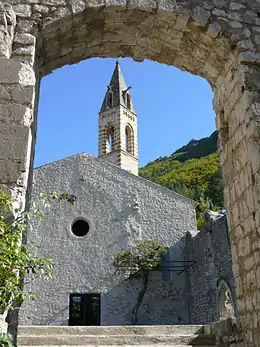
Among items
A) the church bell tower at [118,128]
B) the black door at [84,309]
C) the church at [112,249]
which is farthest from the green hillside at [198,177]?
the black door at [84,309]

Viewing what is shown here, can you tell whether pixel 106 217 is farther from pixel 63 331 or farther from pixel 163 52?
pixel 163 52

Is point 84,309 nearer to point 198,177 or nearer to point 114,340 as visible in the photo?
point 114,340

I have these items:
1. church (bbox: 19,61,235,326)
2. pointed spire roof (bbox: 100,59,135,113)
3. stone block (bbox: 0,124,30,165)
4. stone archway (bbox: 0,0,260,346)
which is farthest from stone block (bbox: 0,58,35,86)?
pointed spire roof (bbox: 100,59,135,113)

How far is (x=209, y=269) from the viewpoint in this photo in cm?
1369

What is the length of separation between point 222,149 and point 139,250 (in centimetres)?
1166

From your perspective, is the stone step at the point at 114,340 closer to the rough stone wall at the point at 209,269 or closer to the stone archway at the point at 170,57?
the stone archway at the point at 170,57

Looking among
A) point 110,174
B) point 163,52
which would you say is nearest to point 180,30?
point 163,52

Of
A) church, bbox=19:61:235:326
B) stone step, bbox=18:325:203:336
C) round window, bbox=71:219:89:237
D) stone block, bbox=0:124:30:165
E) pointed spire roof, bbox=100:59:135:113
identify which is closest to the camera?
stone block, bbox=0:124:30:165

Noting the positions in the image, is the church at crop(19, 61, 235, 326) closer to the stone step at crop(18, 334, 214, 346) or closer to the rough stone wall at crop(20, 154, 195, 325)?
the rough stone wall at crop(20, 154, 195, 325)

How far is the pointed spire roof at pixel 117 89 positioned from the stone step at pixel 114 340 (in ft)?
100.0

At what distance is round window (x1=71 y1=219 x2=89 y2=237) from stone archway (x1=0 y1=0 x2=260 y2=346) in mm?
12399

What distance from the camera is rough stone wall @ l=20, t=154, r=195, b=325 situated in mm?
→ 15148

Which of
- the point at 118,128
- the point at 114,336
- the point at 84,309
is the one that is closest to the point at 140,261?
the point at 84,309

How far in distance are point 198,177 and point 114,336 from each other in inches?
1340
